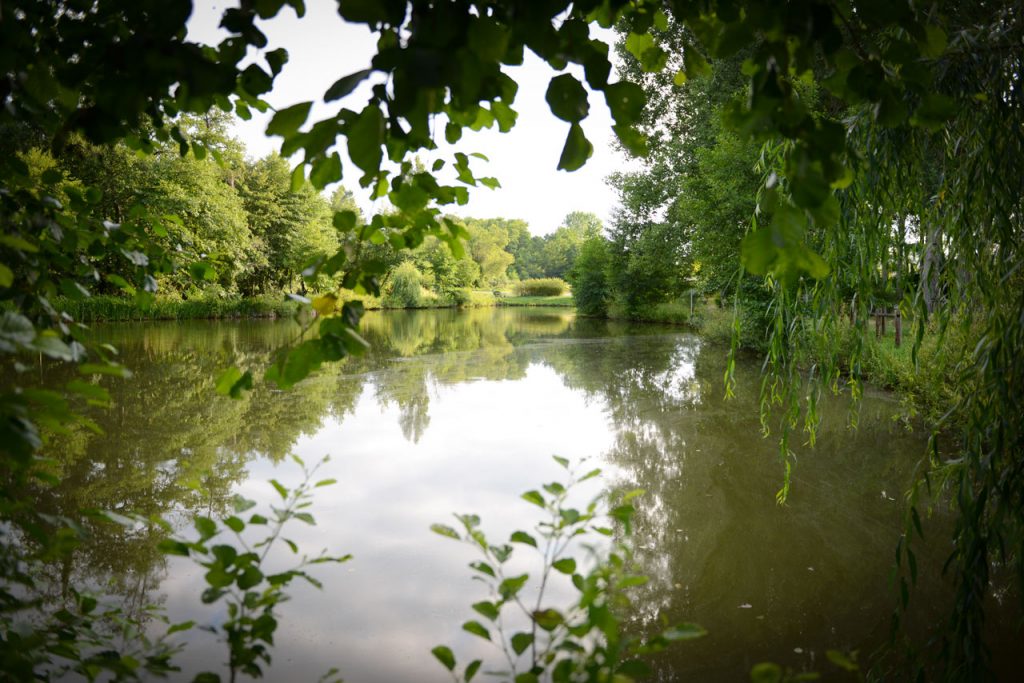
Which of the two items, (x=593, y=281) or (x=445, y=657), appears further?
(x=593, y=281)

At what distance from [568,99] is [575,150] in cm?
7

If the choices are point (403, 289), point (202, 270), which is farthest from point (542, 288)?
point (202, 270)

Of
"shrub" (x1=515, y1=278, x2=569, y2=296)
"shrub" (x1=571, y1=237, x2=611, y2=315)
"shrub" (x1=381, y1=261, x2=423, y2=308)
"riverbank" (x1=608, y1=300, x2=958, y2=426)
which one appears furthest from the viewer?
"shrub" (x1=515, y1=278, x2=569, y2=296)

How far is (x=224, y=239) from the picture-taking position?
67.3ft

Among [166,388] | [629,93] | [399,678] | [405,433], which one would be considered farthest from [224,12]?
[166,388]

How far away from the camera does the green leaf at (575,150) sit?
2.83 ft

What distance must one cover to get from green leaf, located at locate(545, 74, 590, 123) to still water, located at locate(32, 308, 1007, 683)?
2082 mm

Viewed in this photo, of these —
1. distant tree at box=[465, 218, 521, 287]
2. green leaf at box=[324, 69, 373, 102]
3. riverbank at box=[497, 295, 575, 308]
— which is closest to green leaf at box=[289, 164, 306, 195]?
green leaf at box=[324, 69, 373, 102]

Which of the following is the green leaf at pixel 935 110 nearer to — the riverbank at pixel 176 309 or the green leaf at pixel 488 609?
the green leaf at pixel 488 609

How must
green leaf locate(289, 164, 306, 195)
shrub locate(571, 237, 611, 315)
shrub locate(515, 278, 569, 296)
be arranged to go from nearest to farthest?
green leaf locate(289, 164, 306, 195)
shrub locate(571, 237, 611, 315)
shrub locate(515, 278, 569, 296)

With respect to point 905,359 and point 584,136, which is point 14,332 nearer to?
point 584,136

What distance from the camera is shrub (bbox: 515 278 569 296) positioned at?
58250 millimetres

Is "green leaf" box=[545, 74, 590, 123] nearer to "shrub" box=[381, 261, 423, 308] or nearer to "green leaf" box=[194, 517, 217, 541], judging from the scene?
"green leaf" box=[194, 517, 217, 541]

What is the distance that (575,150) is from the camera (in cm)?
87
